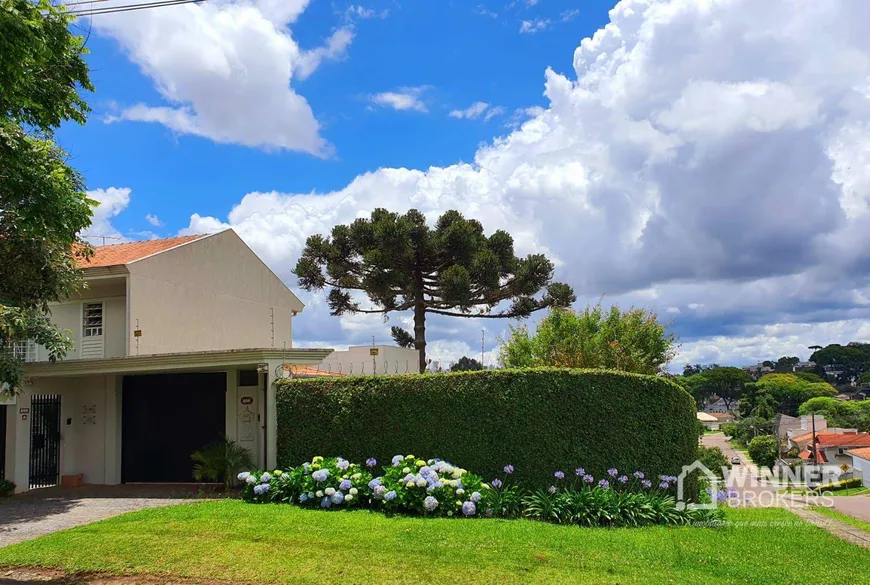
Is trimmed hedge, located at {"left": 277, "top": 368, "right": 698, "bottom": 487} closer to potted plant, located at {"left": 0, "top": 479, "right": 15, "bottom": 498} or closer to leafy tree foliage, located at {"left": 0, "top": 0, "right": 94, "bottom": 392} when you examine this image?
leafy tree foliage, located at {"left": 0, "top": 0, "right": 94, "bottom": 392}

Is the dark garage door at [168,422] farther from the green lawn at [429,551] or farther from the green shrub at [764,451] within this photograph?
the green shrub at [764,451]

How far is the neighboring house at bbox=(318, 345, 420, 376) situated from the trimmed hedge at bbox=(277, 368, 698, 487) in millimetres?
10583

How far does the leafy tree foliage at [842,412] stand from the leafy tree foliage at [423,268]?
7757 cm

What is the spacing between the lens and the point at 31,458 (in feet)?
50.7

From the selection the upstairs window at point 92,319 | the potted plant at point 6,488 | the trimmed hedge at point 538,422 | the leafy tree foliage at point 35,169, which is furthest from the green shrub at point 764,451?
the leafy tree foliage at point 35,169

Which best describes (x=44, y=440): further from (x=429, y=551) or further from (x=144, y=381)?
(x=429, y=551)

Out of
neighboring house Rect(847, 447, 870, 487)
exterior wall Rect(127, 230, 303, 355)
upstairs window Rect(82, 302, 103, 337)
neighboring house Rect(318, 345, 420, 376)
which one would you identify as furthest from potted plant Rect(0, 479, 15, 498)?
neighboring house Rect(847, 447, 870, 487)

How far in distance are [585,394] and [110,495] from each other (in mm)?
9922

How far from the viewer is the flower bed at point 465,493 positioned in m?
9.63

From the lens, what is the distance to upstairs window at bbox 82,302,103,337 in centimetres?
1771

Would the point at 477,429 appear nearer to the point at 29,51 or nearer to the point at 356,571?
the point at 356,571

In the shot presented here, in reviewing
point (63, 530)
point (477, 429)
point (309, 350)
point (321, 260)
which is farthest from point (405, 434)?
point (321, 260)

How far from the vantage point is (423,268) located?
24859mm

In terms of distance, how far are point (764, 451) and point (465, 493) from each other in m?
69.2
